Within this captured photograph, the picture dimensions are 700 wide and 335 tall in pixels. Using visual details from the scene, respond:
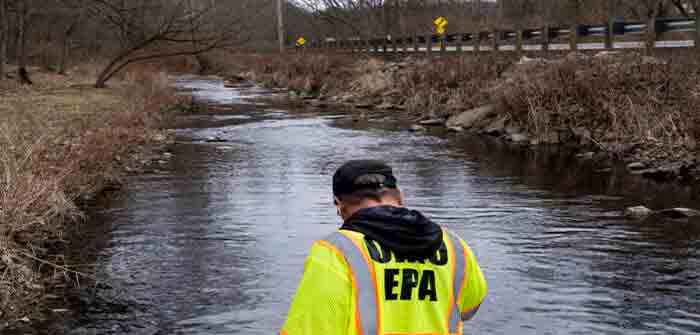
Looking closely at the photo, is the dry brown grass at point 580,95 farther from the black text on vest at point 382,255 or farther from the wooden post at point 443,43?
the black text on vest at point 382,255

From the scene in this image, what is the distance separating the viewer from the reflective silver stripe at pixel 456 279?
3.51 m

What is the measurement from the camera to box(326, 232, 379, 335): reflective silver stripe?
10.7 ft

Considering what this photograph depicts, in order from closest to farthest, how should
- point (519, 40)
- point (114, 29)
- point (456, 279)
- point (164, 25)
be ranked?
point (456, 279)
point (164, 25)
point (519, 40)
point (114, 29)

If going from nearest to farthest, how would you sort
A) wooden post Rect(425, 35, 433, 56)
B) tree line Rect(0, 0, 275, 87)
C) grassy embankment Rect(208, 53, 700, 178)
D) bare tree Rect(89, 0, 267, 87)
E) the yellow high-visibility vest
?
the yellow high-visibility vest → grassy embankment Rect(208, 53, 700, 178) → bare tree Rect(89, 0, 267, 87) → tree line Rect(0, 0, 275, 87) → wooden post Rect(425, 35, 433, 56)

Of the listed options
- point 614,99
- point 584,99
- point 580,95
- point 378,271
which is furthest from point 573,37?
point 378,271

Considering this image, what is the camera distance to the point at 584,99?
66.4ft

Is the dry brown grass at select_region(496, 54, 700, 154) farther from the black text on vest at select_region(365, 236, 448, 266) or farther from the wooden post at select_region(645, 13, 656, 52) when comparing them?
the black text on vest at select_region(365, 236, 448, 266)

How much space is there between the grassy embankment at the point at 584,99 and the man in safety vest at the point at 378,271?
12.8m

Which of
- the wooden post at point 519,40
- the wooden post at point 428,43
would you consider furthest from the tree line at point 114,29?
the wooden post at point 519,40

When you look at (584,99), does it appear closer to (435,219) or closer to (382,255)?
(435,219)

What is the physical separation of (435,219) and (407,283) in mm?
8915

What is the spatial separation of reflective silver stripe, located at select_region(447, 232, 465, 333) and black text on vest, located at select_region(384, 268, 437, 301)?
0.42 feet

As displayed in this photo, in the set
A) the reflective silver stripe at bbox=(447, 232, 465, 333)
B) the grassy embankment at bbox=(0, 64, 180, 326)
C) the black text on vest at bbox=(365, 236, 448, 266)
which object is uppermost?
the black text on vest at bbox=(365, 236, 448, 266)

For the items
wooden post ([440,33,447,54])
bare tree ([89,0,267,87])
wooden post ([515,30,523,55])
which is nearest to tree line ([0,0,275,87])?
bare tree ([89,0,267,87])
